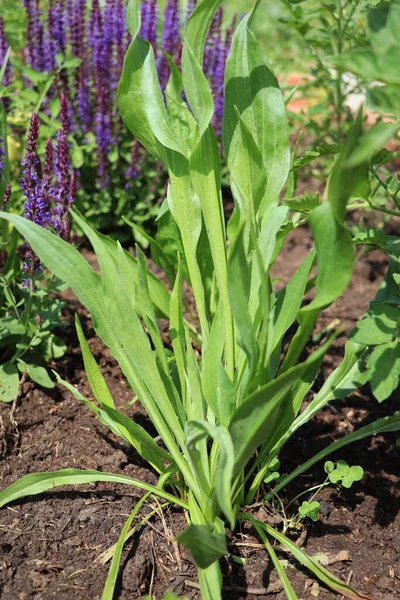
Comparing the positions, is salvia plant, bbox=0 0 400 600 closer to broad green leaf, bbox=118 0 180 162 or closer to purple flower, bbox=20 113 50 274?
broad green leaf, bbox=118 0 180 162

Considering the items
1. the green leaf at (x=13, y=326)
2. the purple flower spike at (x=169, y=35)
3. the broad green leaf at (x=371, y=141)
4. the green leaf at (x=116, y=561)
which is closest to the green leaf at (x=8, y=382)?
the green leaf at (x=13, y=326)

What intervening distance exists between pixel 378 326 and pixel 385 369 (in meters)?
0.11

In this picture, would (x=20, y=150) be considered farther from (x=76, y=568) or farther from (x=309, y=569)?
(x=309, y=569)

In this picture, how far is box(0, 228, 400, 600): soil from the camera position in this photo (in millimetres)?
1434

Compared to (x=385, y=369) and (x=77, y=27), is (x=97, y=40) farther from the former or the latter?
(x=385, y=369)

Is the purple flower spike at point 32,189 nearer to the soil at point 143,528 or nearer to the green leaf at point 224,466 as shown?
the soil at point 143,528

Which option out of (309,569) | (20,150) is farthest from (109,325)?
(20,150)

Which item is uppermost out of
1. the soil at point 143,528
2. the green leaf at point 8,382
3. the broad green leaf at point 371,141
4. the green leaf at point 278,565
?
the broad green leaf at point 371,141

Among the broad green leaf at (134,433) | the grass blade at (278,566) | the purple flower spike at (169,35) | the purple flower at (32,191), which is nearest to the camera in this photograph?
the grass blade at (278,566)

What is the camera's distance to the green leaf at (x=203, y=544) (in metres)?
1.17

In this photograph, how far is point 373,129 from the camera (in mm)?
1090

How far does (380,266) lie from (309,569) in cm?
171

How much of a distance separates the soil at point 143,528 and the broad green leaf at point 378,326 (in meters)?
0.55

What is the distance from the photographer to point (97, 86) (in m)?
2.65
